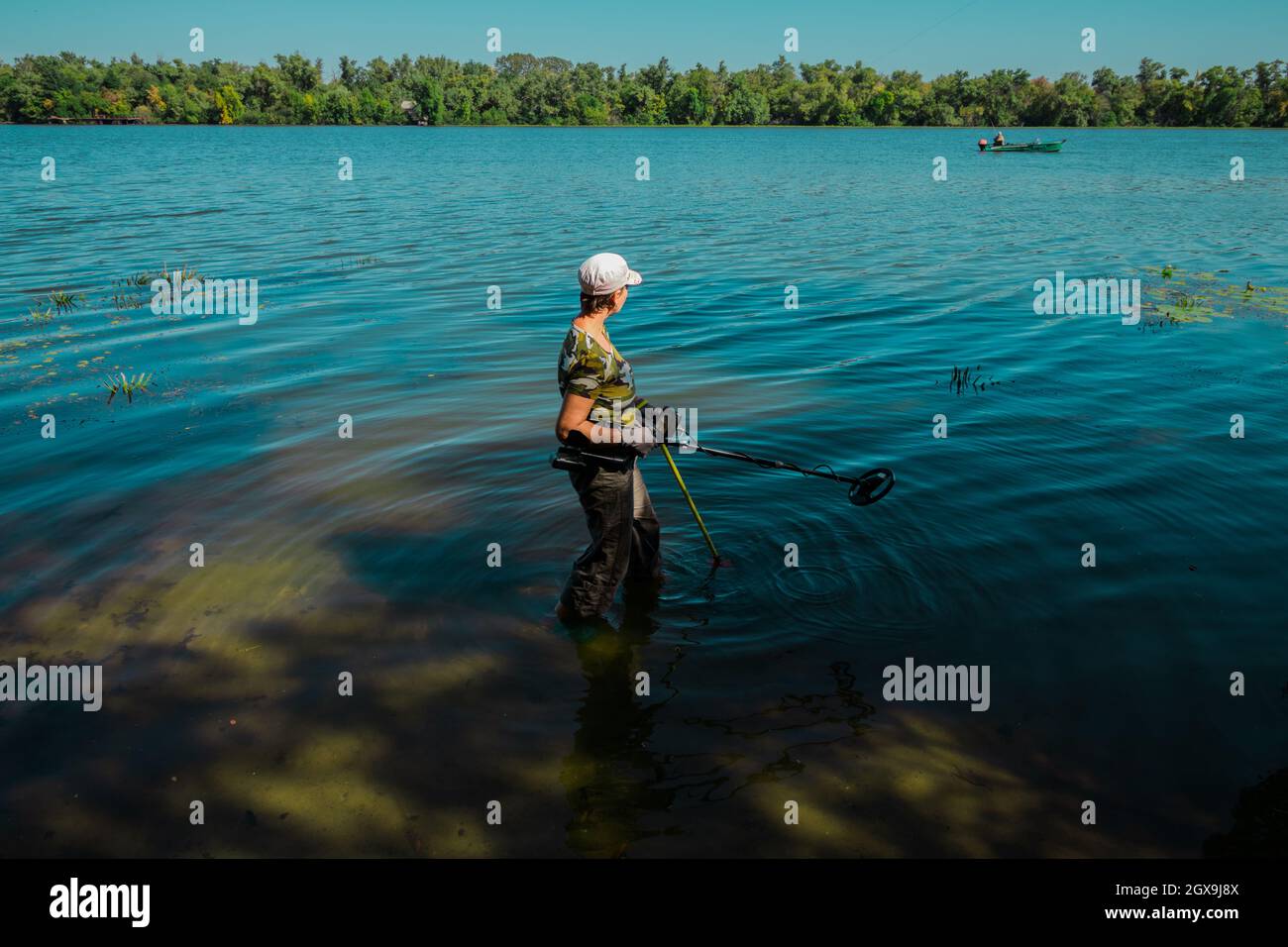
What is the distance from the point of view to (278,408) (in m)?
11.6

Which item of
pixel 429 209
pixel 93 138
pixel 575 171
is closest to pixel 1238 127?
pixel 575 171

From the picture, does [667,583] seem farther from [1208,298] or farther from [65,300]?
[1208,298]

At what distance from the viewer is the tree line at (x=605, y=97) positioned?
12912 cm

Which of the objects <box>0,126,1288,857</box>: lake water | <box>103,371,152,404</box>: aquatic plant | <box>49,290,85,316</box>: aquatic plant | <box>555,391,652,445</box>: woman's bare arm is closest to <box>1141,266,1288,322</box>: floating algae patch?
<box>0,126,1288,857</box>: lake water

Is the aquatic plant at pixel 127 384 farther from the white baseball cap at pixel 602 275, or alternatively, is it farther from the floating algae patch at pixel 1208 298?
the floating algae patch at pixel 1208 298

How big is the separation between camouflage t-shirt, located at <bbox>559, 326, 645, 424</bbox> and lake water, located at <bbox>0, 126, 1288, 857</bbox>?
1.85 m

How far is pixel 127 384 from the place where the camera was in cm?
1214

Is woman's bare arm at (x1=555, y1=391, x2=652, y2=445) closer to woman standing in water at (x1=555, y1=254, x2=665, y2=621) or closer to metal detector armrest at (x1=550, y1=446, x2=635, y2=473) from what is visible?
woman standing in water at (x1=555, y1=254, x2=665, y2=621)

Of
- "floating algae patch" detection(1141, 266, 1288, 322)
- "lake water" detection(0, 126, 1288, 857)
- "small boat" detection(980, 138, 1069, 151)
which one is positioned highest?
"small boat" detection(980, 138, 1069, 151)

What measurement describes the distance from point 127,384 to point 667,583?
9340mm

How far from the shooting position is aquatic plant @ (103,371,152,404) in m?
11.9

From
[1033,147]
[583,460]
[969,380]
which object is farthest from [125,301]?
[1033,147]
